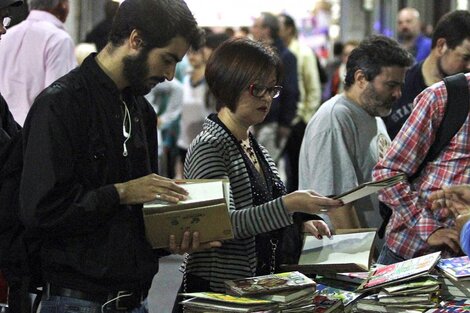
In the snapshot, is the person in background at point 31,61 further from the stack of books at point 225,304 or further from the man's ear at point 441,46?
the stack of books at point 225,304

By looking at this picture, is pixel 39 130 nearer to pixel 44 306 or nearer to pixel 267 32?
pixel 44 306

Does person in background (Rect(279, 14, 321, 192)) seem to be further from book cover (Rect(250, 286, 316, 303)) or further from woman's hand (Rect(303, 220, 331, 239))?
book cover (Rect(250, 286, 316, 303))

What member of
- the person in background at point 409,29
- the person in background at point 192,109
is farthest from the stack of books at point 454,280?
the person in background at point 409,29

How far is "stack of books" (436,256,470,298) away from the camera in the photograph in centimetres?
370

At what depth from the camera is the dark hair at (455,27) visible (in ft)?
19.4

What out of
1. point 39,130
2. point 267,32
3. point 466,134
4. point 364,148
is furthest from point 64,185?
point 267,32

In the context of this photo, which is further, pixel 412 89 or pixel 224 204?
pixel 412 89

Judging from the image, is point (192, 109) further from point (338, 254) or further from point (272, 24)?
point (338, 254)

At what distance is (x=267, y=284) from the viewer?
144 inches

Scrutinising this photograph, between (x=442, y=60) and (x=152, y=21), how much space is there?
2979 mm

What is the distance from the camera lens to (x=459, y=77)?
4418 millimetres

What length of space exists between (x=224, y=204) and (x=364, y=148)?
6.34 feet

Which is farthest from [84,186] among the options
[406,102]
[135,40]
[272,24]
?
[272,24]

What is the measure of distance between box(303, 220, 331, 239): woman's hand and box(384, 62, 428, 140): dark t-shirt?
2.22 meters
